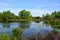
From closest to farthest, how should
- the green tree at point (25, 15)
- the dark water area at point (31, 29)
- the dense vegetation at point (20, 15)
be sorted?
the dark water area at point (31, 29), the dense vegetation at point (20, 15), the green tree at point (25, 15)

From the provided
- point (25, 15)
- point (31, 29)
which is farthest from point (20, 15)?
point (31, 29)

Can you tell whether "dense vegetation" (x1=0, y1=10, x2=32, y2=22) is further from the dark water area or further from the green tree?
the dark water area

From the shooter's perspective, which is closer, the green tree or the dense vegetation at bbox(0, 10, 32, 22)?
the dense vegetation at bbox(0, 10, 32, 22)

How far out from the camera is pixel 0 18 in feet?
245

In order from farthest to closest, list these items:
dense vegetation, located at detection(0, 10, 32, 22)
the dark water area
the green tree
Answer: the green tree
dense vegetation, located at detection(0, 10, 32, 22)
the dark water area

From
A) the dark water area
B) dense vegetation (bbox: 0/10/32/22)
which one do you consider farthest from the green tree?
the dark water area

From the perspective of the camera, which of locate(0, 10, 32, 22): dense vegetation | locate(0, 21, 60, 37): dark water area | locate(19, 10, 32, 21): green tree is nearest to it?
locate(0, 21, 60, 37): dark water area

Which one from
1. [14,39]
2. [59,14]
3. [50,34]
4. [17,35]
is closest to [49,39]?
[50,34]

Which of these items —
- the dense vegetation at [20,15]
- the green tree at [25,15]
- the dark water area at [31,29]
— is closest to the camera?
the dark water area at [31,29]

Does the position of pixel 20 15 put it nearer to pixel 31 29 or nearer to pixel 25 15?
pixel 25 15

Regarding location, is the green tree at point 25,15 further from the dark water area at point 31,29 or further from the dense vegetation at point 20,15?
the dark water area at point 31,29

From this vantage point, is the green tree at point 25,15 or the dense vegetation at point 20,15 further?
the green tree at point 25,15

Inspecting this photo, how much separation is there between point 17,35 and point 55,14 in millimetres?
76645

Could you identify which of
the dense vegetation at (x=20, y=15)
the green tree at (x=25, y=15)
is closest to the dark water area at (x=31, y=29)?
the dense vegetation at (x=20, y=15)
